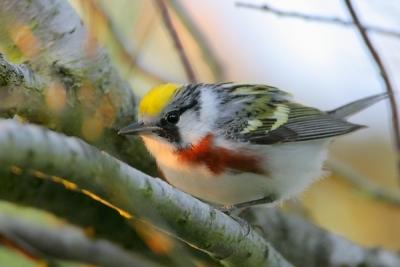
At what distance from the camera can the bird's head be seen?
150 inches

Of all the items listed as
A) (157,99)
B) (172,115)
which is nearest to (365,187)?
(172,115)

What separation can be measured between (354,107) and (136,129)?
1.37 meters

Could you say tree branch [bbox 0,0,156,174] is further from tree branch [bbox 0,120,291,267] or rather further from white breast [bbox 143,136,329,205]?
tree branch [bbox 0,120,291,267]

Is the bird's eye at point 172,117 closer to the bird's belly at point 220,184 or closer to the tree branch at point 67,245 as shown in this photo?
the bird's belly at point 220,184

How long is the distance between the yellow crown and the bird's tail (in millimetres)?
956

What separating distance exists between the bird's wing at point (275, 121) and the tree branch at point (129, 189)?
2.97 ft

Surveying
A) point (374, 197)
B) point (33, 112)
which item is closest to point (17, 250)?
point (33, 112)

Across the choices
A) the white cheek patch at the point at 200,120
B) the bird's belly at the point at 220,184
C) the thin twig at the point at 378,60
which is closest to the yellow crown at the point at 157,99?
the white cheek patch at the point at 200,120

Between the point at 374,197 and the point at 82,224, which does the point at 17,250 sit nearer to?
the point at 82,224

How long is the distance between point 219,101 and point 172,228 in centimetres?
160

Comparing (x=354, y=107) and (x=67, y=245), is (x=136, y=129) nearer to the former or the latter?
(x=67, y=245)

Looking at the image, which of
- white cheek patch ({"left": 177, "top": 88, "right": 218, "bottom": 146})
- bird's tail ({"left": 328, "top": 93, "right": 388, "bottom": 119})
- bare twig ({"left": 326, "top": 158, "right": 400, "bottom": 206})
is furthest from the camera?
bare twig ({"left": 326, "top": 158, "right": 400, "bottom": 206})

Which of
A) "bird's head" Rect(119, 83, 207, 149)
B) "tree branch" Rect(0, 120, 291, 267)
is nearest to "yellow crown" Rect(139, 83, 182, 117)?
"bird's head" Rect(119, 83, 207, 149)

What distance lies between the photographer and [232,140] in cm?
390
